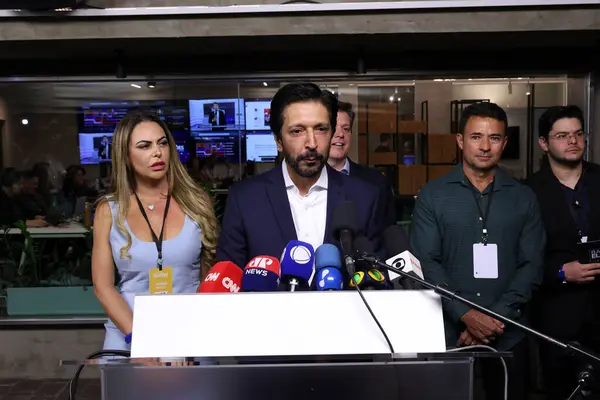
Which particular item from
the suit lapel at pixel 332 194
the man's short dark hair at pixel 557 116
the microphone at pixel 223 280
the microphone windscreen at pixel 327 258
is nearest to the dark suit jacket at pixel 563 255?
the man's short dark hair at pixel 557 116

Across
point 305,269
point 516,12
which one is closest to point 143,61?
point 516,12

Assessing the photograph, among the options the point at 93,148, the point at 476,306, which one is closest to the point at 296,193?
the point at 476,306

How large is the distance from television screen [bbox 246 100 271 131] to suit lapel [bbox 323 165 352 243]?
342 cm

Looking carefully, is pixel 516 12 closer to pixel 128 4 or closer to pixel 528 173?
pixel 528 173

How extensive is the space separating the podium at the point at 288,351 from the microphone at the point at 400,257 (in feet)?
0.76

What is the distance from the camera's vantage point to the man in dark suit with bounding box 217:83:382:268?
8.30 ft

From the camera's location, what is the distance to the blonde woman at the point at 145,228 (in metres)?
2.95

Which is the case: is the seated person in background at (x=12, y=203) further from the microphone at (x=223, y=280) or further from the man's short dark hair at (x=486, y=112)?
the microphone at (x=223, y=280)

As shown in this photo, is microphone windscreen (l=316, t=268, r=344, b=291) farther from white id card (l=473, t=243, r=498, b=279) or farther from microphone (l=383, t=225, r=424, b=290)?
white id card (l=473, t=243, r=498, b=279)

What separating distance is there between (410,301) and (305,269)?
0.42 meters

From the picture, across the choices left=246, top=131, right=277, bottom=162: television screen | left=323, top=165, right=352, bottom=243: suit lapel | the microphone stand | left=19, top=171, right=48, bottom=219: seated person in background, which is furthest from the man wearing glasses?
left=19, top=171, right=48, bottom=219: seated person in background

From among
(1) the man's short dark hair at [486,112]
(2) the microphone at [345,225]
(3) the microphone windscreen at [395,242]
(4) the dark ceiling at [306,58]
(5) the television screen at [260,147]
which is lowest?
(3) the microphone windscreen at [395,242]

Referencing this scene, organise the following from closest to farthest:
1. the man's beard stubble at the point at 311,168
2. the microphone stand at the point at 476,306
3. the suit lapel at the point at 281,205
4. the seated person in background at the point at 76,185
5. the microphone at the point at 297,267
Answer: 1. the microphone stand at the point at 476,306
2. the microphone at the point at 297,267
3. the man's beard stubble at the point at 311,168
4. the suit lapel at the point at 281,205
5. the seated person in background at the point at 76,185

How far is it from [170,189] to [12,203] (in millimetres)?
3743
